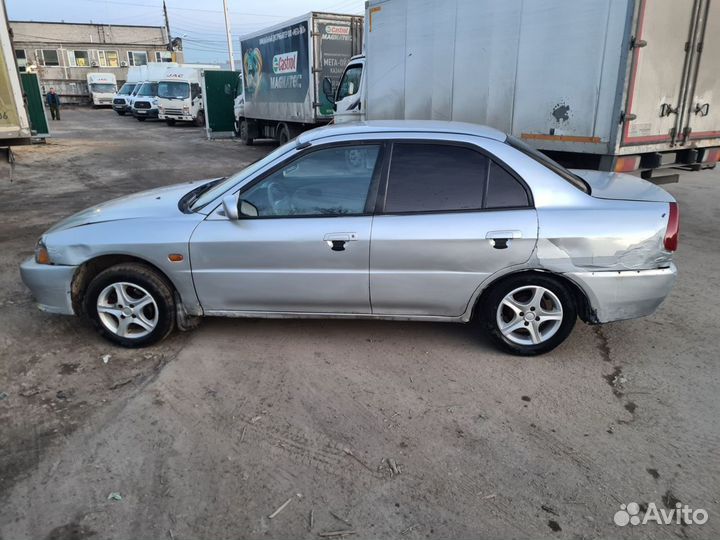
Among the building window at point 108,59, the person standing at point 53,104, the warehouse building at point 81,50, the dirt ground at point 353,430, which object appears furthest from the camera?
the building window at point 108,59

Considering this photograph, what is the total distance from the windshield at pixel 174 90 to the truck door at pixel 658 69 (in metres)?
26.1

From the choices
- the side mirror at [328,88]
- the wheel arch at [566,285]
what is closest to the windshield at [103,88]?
the side mirror at [328,88]

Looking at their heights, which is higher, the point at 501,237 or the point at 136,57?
the point at 136,57

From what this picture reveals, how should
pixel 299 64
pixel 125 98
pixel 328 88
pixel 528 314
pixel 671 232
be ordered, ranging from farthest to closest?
1. pixel 125 98
2. pixel 299 64
3. pixel 328 88
4. pixel 528 314
5. pixel 671 232

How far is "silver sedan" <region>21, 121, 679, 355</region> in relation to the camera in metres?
3.53

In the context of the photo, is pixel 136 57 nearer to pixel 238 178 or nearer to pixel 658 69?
pixel 658 69

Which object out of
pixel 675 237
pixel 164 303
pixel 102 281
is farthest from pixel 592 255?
pixel 102 281

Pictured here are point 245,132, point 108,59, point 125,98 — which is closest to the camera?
point 245,132

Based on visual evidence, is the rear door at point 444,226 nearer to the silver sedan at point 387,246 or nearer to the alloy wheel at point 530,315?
the silver sedan at point 387,246

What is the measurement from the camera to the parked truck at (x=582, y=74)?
6059 mm

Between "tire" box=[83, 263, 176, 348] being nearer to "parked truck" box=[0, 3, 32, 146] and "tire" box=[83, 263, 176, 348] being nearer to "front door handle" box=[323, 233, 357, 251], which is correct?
"front door handle" box=[323, 233, 357, 251]

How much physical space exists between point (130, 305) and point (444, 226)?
2.35 metres

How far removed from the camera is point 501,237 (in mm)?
3510

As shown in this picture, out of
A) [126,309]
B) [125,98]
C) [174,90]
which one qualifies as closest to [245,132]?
[174,90]
